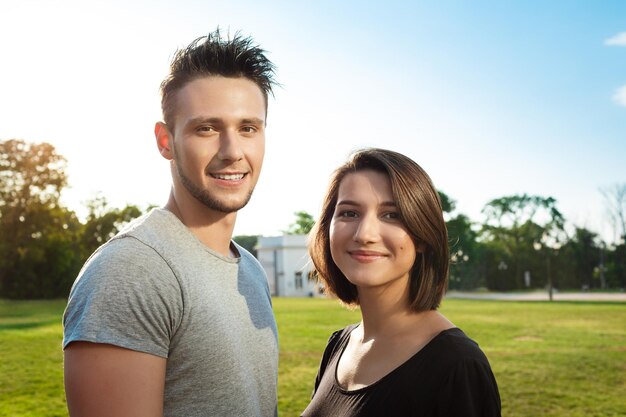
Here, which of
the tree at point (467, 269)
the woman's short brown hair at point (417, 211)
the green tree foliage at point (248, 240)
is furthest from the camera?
the green tree foliage at point (248, 240)

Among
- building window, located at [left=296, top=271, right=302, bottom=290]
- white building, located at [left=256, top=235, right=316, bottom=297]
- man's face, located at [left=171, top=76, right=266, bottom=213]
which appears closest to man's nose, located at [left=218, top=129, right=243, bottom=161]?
man's face, located at [left=171, top=76, right=266, bottom=213]

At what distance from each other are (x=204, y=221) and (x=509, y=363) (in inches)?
483

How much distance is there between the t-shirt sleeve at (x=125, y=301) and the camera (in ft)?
7.24

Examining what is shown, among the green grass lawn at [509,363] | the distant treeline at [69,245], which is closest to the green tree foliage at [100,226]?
the distant treeline at [69,245]

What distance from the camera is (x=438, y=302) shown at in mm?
3262

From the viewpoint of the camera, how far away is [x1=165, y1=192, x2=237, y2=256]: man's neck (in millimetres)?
2842

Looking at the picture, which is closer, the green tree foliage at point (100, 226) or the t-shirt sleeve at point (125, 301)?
the t-shirt sleeve at point (125, 301)

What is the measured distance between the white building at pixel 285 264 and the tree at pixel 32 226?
27.5 m

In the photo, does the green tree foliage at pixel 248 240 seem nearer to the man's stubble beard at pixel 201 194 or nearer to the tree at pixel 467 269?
the tree at pixel 467 269

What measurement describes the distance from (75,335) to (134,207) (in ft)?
150

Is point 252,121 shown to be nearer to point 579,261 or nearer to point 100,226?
point 100,226

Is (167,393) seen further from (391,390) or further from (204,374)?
(391,390)

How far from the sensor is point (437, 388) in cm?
261

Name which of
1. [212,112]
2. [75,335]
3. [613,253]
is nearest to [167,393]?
[75,335]
